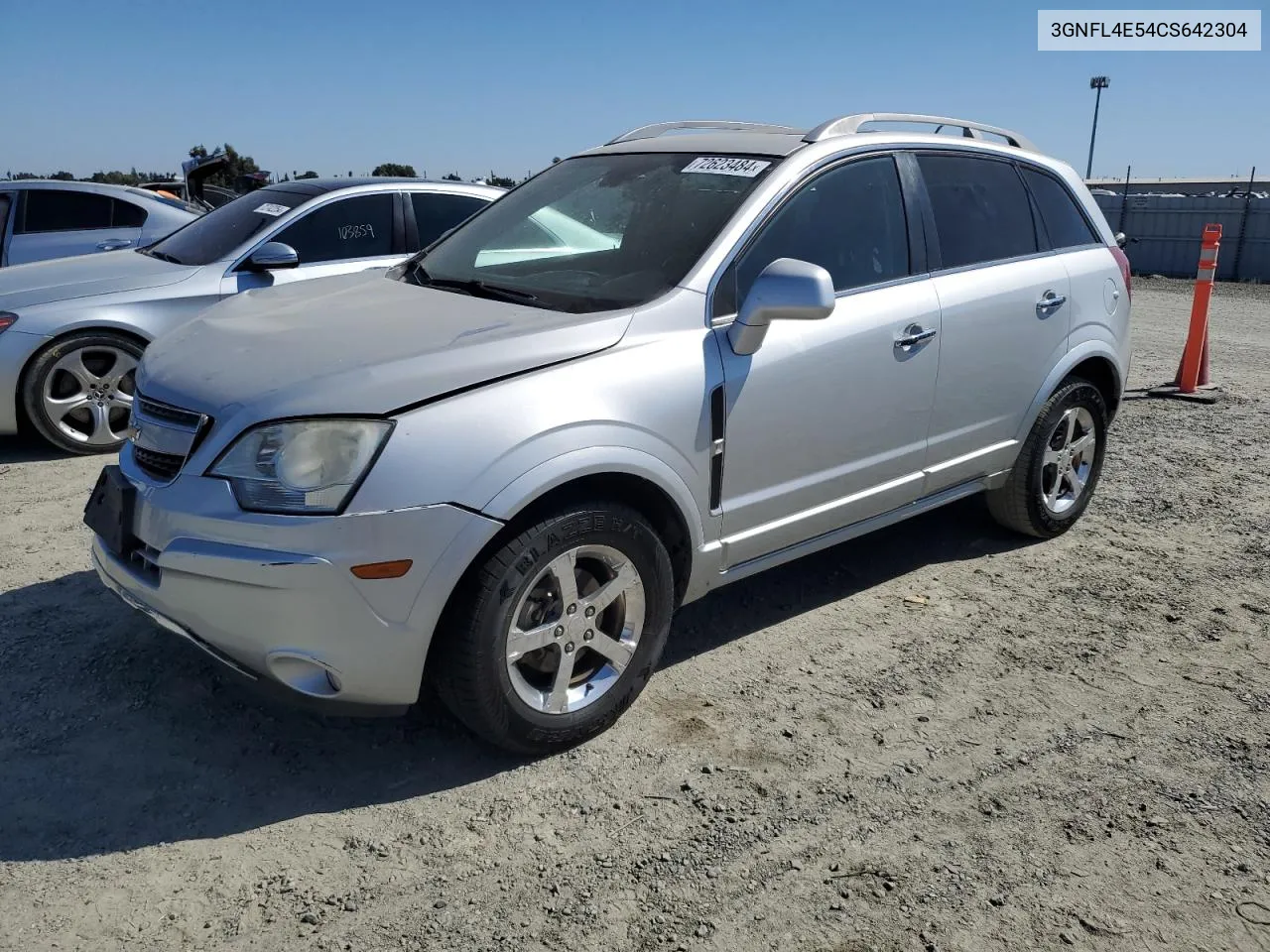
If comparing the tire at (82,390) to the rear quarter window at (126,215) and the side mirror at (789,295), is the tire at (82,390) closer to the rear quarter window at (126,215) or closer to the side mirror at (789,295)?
the rear quarter window at (126,215)

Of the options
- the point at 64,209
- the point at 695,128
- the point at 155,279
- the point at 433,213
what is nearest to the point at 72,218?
the point at 64,209

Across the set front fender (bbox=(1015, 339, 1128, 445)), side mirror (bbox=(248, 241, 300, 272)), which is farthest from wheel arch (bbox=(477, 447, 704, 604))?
side mirror (bbox=(248, 241, 300, 272))

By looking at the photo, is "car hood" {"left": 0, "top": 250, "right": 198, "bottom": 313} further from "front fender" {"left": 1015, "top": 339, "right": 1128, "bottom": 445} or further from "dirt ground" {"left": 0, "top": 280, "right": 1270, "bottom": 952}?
"front fender" {"left": 1015, "top": 339, "right": 1128, "bottom": 445}

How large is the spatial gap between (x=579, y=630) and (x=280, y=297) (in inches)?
70.1

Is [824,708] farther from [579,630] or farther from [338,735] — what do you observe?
[338,735]

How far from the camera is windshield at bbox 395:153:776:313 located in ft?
11.8

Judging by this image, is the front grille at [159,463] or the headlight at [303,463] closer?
the headlight at [303,463]

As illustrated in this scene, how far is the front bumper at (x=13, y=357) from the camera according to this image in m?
6.04

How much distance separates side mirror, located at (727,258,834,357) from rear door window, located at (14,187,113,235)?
319 inches

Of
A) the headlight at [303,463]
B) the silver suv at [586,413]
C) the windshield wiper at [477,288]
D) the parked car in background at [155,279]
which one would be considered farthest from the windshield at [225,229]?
the headlight at [303,463]

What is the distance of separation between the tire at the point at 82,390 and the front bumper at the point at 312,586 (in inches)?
148

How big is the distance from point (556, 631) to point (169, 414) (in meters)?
1.29

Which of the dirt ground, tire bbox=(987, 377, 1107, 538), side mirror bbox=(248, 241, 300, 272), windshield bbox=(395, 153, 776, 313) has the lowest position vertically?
the dirt ground

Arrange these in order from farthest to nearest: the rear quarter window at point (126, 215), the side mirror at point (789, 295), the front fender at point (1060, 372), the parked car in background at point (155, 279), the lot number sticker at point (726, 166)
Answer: the rear quarter window at point (126, 215) → the parked car in background at point (155, 279) → the front fender at point (1060, 372) → the lot number sticker at point (726, 166) → the side mirror at point (789, 295)
